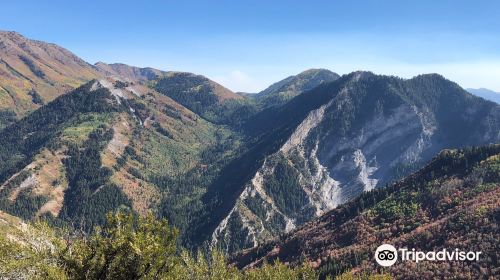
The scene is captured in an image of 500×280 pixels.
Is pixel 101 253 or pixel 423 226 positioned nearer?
pixel 101 253

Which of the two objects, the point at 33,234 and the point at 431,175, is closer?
the point at 33,234

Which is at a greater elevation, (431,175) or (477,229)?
(431,175)

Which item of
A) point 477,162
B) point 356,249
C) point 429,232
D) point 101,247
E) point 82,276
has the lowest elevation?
point 356,249

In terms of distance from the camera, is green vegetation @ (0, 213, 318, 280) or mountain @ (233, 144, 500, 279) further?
mountain @ (233, 144, 500, 279)

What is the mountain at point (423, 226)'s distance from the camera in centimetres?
11500

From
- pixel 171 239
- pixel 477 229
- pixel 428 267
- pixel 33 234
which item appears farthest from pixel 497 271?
pixel 33 234

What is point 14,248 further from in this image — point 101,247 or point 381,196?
point 381,196

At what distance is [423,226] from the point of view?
5817 inches

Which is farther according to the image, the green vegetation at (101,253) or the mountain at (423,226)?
the mountain at (423,226)

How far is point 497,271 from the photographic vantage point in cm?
10181

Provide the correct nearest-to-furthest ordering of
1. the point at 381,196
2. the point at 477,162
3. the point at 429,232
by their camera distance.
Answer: the point at 429,232 → the point at 477,162 → the point at 381,196

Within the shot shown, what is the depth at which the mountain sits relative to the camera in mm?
115000

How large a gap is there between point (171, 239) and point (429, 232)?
12363cm

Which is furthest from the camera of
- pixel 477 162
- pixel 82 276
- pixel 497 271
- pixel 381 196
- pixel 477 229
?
pixel 381 196
